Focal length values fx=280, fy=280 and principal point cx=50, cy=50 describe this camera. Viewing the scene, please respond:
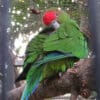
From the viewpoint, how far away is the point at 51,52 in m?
0.72

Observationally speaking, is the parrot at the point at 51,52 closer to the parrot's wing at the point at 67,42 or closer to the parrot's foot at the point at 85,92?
the parrot's wing at the point at 67,42

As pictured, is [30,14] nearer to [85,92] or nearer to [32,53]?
[32,53]

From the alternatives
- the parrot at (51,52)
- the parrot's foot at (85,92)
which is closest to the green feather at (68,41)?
the parrot at (51,52)

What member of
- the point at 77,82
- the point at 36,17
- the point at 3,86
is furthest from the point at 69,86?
the point at 36,17

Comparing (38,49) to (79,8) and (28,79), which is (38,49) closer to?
(28,79)

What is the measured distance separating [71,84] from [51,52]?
3.8 inches

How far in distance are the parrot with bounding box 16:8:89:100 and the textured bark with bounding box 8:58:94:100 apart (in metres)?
0.03

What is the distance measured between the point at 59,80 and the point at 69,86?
47 millimetres

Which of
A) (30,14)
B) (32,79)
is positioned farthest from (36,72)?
(30,14)

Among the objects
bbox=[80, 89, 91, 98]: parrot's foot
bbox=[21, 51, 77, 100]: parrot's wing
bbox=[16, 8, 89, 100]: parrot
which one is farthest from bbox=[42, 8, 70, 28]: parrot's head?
bbox=[80, 89, 91, 98]: parrot's foot

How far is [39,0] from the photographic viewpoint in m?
1.29

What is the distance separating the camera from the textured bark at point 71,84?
2.13 ft

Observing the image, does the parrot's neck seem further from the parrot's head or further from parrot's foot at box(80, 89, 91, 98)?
parrot's foot at box(80, 89, 91, 98)

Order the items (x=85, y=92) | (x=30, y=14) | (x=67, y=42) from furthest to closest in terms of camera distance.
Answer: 1. (x=30, y=14)
2. (x=67, y=42)
3. (x=85, y=92)
